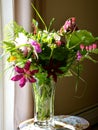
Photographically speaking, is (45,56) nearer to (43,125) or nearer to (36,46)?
(36,46)

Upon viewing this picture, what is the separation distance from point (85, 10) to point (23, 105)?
108 cm

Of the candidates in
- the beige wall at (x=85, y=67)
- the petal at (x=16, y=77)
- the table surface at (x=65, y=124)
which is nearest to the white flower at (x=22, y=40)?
the petal at (x=16, y=77)

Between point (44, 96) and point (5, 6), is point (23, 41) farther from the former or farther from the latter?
point (5, 6)

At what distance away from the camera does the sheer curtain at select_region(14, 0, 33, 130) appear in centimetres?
158

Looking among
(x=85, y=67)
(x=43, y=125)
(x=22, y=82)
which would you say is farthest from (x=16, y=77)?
(x=85, y=67)

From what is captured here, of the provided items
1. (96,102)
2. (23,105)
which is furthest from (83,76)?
(23,105)

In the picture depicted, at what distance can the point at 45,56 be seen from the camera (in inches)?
51.7

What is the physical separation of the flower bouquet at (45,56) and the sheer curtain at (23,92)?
194 mm

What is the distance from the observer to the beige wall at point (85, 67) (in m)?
2.05

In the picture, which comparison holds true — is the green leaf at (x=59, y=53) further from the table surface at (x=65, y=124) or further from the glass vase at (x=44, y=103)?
the table surface at (x=65, y=124)

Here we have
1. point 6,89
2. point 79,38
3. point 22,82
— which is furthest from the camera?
point 6,89

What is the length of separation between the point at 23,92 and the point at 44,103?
26cm

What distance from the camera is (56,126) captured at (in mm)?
1573

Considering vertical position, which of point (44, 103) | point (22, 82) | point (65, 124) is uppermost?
point (22, 82)
